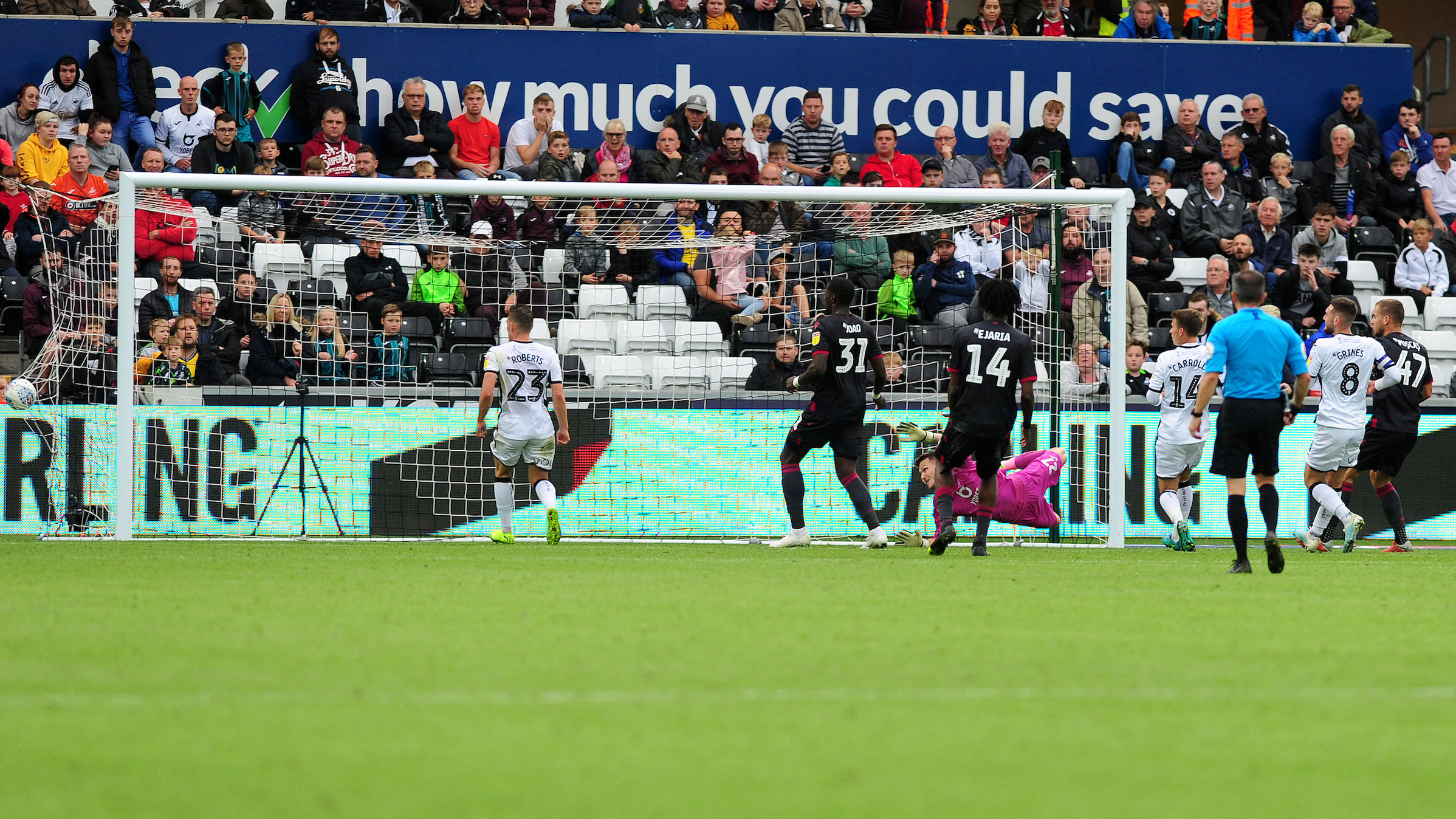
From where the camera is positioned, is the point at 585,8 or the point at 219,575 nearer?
the point at 219,575

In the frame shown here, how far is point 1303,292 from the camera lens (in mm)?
18406

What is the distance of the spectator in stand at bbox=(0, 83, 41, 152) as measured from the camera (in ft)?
57.1

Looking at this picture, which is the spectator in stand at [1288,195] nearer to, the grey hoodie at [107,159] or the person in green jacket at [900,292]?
the person in green jacket at [900,292]

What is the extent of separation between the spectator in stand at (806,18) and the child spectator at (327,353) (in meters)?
7.44

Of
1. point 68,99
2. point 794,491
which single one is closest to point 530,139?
point 68,99

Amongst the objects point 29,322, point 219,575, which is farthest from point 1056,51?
point 219,575

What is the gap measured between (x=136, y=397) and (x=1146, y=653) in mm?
10573

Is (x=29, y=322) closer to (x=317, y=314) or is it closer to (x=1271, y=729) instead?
(x=317, y=314)

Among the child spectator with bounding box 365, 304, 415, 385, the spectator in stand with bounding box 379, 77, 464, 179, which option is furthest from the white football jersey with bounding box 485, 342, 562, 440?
the spectator in stand with bounding box 379, 77, 464, 179

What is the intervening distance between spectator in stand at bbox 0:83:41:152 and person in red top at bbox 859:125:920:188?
8948mm

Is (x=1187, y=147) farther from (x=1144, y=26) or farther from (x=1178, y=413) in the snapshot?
(x=1178, y=413)

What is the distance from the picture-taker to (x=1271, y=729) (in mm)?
4887

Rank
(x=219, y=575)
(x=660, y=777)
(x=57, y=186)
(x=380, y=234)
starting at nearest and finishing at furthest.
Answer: (x=660, y=777)
(x=219, y=575)
(x=380, y=234)
(x=57, y=186)

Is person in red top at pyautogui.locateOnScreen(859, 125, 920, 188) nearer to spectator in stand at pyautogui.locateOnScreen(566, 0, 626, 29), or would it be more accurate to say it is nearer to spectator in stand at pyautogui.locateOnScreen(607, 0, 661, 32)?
spectator in stand at pyautogui.locateOnScreen(607, 0, 661, 32)
